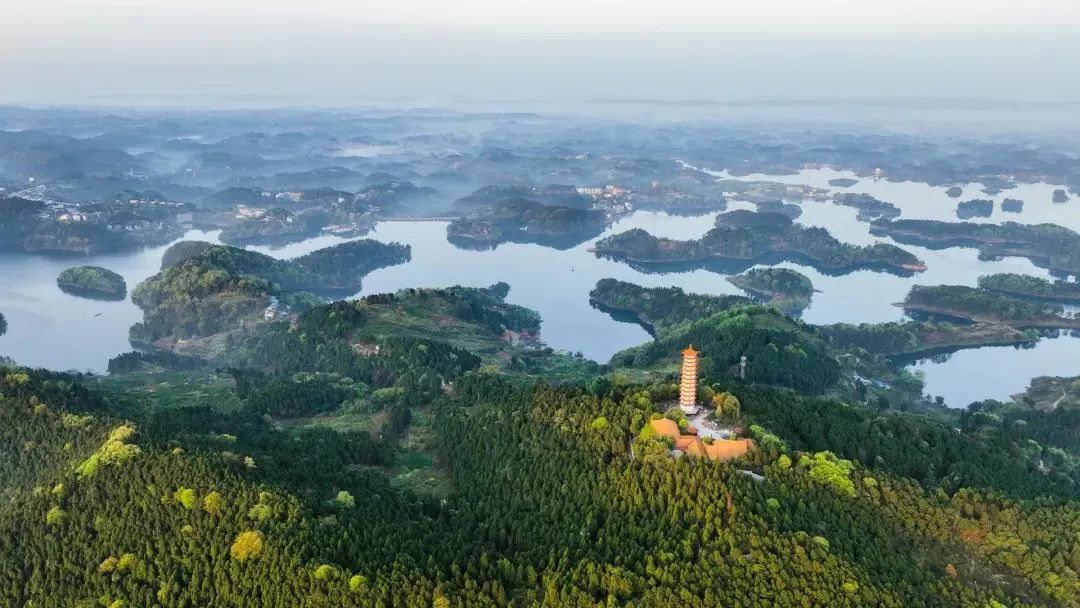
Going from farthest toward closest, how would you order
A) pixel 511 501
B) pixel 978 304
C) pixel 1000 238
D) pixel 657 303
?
pixel 1000 238 < pixel 978 304 < pixel 657 303 < pixel 511 501

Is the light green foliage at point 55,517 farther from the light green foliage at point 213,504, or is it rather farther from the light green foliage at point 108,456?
the light green foliage at point 213,504

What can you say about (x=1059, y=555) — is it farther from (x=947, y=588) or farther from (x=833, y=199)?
(x=833, y=199)

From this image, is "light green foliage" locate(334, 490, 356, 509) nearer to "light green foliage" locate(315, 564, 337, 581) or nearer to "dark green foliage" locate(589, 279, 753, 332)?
"light green foliage" locate(315, 564, 337, 581)

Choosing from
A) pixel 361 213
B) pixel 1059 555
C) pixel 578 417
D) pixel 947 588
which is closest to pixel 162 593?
pixel 578 417

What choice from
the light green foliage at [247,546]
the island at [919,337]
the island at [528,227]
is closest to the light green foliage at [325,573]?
the light green foliage at [247,546]

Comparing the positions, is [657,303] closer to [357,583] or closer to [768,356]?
[768,356]

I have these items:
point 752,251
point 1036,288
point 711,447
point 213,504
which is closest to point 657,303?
point 752,251
